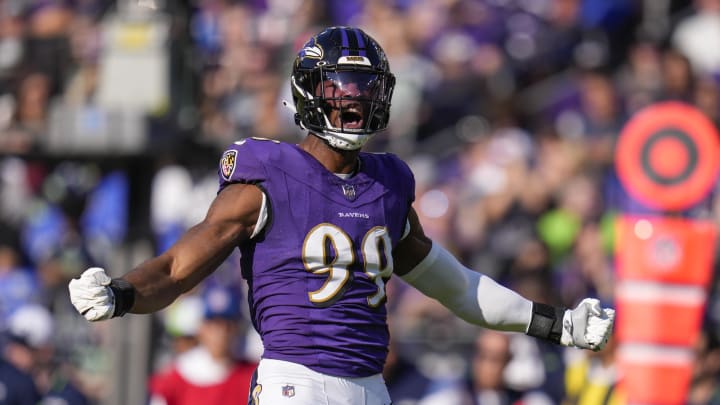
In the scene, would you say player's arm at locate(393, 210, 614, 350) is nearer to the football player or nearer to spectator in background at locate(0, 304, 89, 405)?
the football player

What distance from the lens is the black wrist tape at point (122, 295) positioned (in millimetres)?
3900

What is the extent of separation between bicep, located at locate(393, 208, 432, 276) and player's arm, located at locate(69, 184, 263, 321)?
0.72m

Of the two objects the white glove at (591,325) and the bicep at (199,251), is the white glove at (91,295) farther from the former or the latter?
the white glove at (591,325)

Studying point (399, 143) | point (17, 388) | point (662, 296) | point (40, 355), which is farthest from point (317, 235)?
point (399, 143)

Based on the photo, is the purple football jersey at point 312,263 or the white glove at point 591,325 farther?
the white glove at point 591,325

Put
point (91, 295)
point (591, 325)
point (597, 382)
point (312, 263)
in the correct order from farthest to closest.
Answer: point (597, 382) < point (591, 325) < point (312, 263) < point (91, 295)

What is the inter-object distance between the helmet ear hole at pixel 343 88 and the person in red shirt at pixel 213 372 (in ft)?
9.27

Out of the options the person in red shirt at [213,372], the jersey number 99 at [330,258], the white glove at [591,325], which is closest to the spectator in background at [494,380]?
the person in red shirt at [213,372]

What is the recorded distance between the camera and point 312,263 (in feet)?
14.4

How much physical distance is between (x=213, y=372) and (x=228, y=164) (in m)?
3.05

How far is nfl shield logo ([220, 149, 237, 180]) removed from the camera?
4408mm

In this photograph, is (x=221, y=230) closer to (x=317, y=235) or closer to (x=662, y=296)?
(x=317, y=235)

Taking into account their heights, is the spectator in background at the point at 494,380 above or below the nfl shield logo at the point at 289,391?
below

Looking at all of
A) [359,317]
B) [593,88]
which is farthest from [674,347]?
[593,88]
